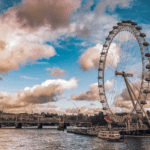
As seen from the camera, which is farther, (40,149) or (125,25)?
(125,25)

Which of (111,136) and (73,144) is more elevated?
(111,136)

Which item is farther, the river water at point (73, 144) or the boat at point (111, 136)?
the boat at point (111, 136)

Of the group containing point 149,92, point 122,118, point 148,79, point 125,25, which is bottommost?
point 122,118

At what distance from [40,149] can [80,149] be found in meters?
12.5

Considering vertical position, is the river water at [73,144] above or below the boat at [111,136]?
below

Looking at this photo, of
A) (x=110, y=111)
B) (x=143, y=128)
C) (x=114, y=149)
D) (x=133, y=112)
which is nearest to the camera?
(x=114, y=149)

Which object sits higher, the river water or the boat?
the boat

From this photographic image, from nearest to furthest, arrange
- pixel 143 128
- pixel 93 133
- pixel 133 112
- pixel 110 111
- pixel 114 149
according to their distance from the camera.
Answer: pixel 114 149 < pixel 133 112 < pixel 110 111 < pixel 143 128 < pixel 93 133

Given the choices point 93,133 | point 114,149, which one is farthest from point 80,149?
point 93,133

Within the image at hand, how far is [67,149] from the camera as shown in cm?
6388

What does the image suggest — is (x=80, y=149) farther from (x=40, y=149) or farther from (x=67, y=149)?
(x=40, y=149)

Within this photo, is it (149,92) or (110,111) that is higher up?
(149,92)

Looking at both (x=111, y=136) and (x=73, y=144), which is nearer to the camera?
(x=73, y=144)

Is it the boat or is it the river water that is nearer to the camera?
the river water
